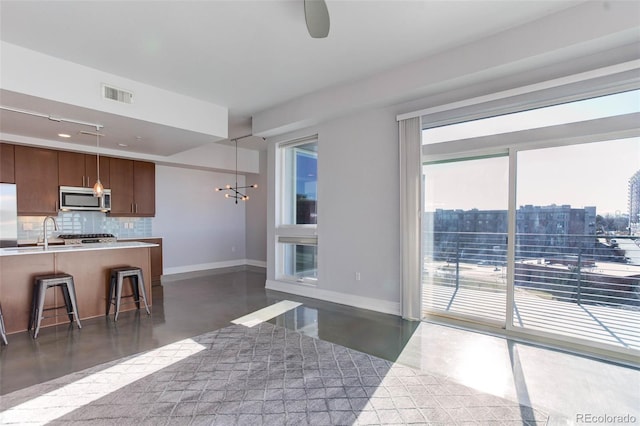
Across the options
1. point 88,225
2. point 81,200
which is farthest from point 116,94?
point 88,225

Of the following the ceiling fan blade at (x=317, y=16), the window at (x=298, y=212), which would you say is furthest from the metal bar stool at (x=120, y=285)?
the ceiling fan blade at (x=317, y=16)

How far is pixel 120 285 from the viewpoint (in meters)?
4.25

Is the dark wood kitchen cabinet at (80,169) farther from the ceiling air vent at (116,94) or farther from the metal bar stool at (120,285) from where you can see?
the ceiling air vent at (116,94)

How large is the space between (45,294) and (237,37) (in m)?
3.85

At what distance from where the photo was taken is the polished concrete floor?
7.89 ft

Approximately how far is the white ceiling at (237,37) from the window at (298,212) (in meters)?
1.59

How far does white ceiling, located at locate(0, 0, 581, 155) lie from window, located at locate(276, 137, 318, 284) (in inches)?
62.4

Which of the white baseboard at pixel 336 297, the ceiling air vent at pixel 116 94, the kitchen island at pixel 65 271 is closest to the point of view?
the kitchen island at pixel 65 271

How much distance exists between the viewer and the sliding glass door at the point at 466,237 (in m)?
3.77

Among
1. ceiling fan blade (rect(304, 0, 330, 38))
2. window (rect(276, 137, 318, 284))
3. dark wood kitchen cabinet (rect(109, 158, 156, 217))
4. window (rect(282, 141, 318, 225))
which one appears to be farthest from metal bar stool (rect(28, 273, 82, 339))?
ceiling fan blade (rect(304, 0, 330, 38))

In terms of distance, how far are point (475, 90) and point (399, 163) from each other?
1210 mm

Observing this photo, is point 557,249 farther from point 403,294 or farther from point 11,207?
point 11,207

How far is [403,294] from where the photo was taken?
165 inches

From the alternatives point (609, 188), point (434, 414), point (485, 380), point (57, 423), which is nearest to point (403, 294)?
point (485, 380)
